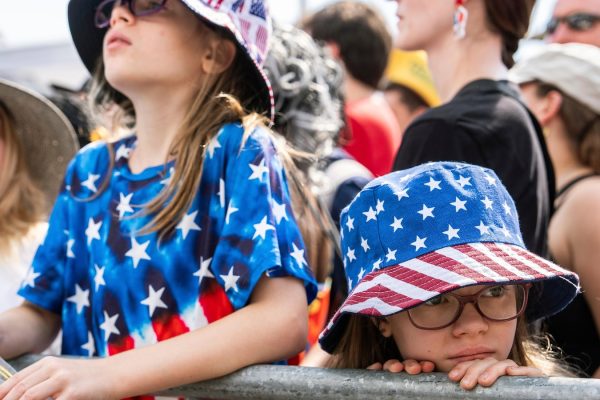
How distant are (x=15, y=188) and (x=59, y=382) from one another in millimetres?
1619

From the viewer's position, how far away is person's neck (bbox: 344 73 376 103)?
475 centimetres

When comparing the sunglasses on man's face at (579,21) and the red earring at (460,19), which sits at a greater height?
the red earring at (460,19)

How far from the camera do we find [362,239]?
1.90 metres

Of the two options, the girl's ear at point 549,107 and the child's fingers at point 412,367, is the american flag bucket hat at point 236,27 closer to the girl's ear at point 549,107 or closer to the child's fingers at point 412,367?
the child's fingers at point 412,367

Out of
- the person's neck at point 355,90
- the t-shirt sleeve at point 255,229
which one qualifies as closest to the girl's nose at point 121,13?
the t-shirt sleeve at point 255,229

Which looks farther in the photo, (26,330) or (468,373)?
(26,330)

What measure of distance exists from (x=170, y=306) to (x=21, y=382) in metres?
0.46

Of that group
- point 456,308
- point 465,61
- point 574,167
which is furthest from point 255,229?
point 574,167

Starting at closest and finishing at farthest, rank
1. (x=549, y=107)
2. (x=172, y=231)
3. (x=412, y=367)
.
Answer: (x=412, y=367) → (x=172, y=231) → (x=549, y=107)

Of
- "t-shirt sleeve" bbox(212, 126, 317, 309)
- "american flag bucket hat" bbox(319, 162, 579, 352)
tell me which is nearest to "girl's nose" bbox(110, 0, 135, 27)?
"t-shirt sleeve" bbox(212, 126, 317, 309)

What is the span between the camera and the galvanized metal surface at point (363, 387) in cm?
143

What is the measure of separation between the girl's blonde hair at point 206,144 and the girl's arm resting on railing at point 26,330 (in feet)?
1.13

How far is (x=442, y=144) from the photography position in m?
2.34

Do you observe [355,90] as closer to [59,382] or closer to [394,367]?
[394,367]
